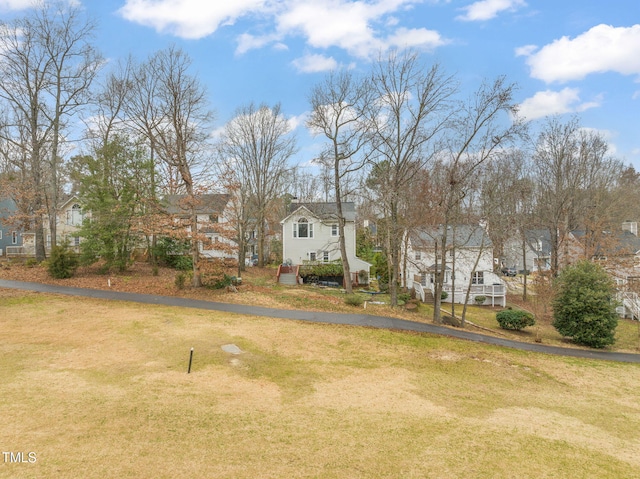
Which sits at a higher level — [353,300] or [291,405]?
[353,300]

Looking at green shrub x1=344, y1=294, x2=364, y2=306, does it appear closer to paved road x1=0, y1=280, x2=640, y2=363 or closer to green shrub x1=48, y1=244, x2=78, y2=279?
paved road x1=0, y1=280, x2=640, y2=363

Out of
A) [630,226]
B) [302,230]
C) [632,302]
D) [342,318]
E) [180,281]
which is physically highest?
[630,226]

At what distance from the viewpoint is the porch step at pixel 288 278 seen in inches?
1183

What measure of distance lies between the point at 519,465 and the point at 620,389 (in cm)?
837

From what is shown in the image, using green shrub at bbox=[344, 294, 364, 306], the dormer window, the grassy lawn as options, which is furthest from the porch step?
the grassy lawn

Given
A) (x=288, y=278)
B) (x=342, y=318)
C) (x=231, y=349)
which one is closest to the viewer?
(x=231, y=349)

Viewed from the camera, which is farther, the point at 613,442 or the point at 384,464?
the point at 613,442

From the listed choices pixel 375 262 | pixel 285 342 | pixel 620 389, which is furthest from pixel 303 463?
pixel 375 262

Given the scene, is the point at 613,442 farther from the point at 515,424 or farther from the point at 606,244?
the point at 606,244

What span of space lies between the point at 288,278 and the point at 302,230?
5.98m

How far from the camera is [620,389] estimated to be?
1159cm

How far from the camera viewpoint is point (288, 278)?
30391mm

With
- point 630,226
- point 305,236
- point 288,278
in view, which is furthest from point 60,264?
point 630,226

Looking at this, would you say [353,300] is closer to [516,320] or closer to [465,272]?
[516,320]
